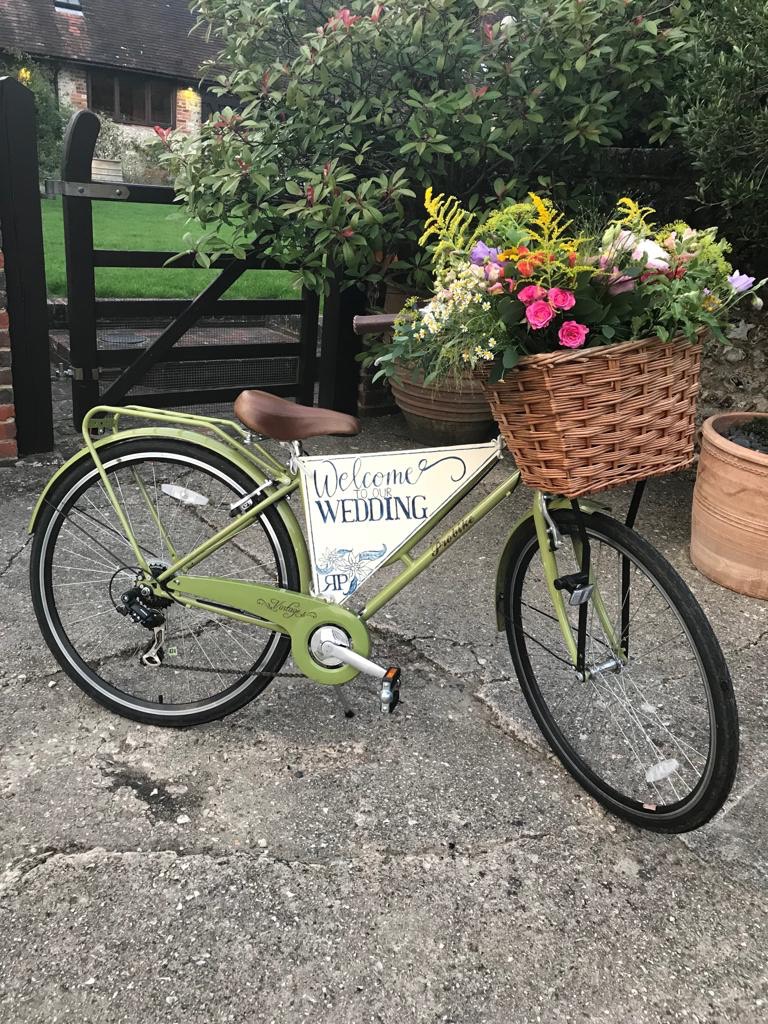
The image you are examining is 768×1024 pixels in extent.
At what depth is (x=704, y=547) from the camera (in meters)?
3.55

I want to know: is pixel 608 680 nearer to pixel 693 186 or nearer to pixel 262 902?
pixel 262 902

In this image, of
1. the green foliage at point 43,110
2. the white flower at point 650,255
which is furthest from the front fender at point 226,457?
the green foliage at point 43,110

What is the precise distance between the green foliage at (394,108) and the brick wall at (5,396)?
3.27 ft

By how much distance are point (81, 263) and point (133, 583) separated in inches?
100.0

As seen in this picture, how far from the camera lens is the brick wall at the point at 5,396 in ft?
13.0

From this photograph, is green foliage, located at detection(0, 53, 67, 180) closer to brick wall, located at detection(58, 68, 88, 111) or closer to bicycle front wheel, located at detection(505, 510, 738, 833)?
brick wall, located at detection(58, 68, 88, 111)

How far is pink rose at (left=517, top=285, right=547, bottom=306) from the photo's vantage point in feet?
5.37

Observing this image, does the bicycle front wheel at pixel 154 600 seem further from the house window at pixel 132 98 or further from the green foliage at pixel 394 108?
the house window at pixel 132 98

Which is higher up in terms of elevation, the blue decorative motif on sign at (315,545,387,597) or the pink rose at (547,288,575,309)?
the pink rose at (547,288,575,309)

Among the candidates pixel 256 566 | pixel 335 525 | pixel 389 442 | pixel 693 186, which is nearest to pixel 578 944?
pixel 335 525

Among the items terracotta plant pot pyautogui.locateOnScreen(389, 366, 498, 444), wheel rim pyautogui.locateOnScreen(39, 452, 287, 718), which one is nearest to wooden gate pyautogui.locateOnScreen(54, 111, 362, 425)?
terracotta plant pot pyautogui.locateOnScreen(389, 366, 498, 444)

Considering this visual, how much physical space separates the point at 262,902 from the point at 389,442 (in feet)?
11.0

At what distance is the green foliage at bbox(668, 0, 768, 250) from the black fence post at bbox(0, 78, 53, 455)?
9.36ft

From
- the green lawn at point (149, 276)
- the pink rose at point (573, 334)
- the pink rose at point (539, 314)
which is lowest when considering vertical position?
the green lawn at point (149, 276)
